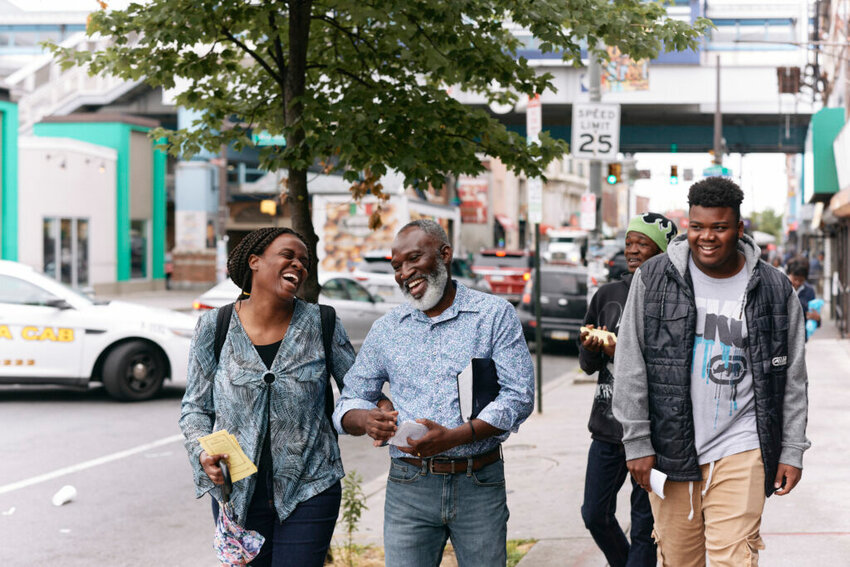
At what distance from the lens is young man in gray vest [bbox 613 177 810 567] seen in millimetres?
3613

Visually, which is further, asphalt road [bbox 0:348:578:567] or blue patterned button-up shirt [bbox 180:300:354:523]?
asphalt road [bbox 0:348:578:567]

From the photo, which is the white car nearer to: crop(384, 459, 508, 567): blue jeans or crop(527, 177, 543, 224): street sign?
crop(527, 177, 543, 224): street sign

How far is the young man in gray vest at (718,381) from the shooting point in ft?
11.9

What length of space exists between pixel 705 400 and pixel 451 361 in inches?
36.0

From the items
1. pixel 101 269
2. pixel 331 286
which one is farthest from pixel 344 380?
pixel 101 269

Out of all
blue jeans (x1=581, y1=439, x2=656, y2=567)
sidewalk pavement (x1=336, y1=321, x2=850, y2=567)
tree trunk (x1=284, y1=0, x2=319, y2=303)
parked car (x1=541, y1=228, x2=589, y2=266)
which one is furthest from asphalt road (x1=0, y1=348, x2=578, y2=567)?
parked car (x1=541, y1=228, x2=589, y2=266)

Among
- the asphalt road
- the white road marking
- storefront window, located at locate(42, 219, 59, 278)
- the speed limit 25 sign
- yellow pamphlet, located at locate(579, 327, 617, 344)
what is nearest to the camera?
yellow pamphlet, located at locate(579, 327, 617, 344)

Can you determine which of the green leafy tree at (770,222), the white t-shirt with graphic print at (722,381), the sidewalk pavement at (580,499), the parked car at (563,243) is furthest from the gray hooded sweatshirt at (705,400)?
the green leafy tree at (770,222)

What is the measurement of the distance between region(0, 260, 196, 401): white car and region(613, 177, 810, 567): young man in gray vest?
9.03 meters

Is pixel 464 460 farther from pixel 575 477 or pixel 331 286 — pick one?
pixel 331 286

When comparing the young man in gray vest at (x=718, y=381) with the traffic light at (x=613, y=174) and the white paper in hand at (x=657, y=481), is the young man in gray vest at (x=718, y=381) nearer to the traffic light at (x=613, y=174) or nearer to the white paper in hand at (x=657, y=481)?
the white paper in hand at (x=657, y=481)

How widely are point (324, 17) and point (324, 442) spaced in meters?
3.32

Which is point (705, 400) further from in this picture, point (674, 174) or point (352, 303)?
→ point (674, 174)

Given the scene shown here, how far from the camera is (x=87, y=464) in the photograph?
8.91 meters
